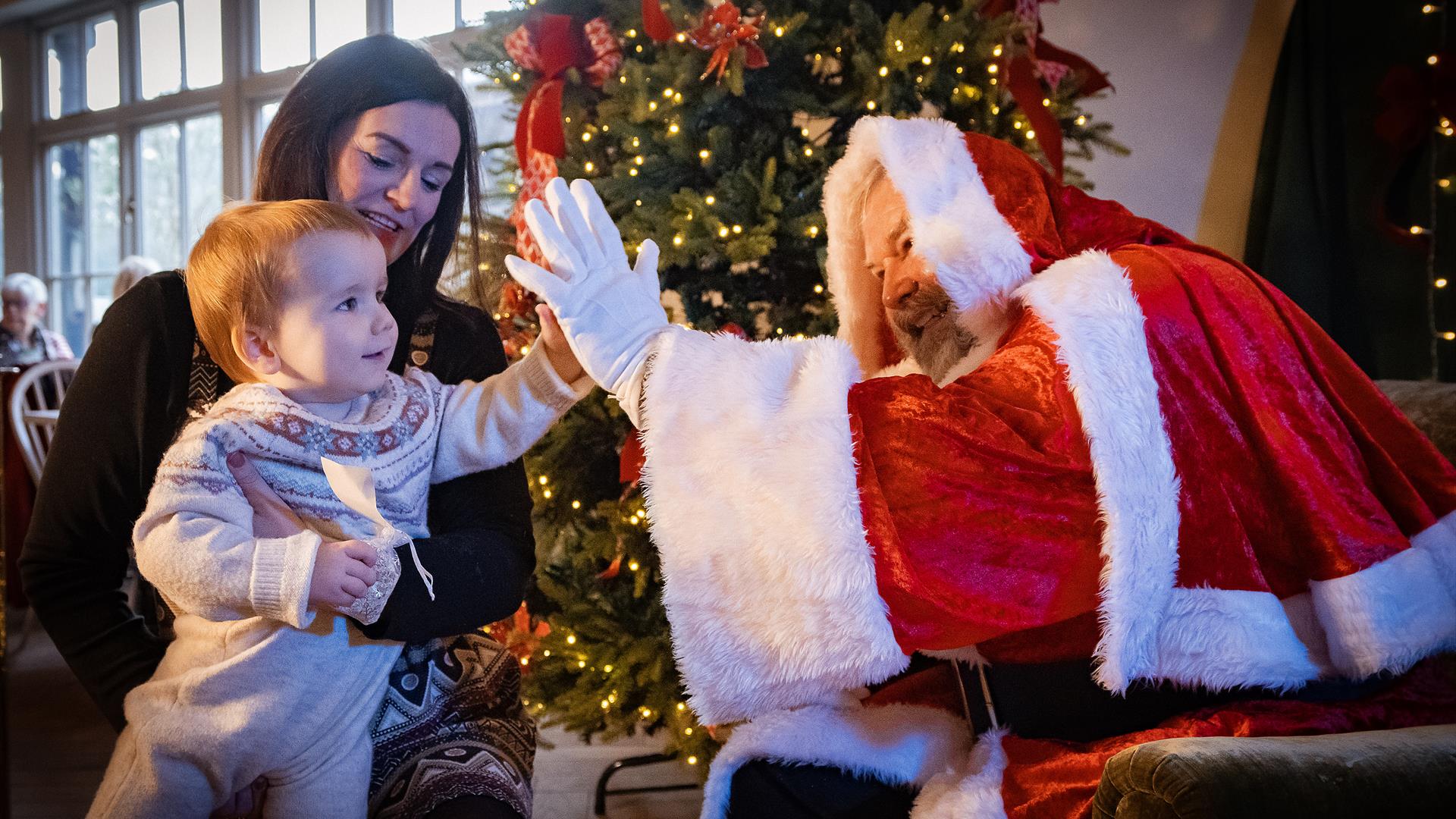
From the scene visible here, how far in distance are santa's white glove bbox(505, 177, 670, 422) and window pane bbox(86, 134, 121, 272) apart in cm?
65

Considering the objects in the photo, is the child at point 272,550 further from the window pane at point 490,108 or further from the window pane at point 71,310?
the window pane at point 490,108

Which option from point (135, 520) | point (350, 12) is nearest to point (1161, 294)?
point (350, 12)

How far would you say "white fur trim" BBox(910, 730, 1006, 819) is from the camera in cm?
132

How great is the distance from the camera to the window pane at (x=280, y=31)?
4.49 feet

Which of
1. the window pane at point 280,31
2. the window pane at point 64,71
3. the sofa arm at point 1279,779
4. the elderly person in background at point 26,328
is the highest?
the window pane at point 280,31

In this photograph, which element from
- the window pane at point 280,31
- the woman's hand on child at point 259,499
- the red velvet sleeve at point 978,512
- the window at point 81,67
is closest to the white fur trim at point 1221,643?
the red velvet sleeve at point 978,512

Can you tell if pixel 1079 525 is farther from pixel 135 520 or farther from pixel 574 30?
pixel 574 30

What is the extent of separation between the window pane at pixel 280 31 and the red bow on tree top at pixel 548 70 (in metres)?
0.87

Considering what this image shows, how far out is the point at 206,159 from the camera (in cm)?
139

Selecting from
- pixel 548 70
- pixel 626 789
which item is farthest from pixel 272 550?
pixel 626 789

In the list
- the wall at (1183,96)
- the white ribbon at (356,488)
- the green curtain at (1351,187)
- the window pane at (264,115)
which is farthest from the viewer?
the wall at (1183,96)

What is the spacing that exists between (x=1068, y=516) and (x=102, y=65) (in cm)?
145

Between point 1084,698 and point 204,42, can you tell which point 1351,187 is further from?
point 204,42

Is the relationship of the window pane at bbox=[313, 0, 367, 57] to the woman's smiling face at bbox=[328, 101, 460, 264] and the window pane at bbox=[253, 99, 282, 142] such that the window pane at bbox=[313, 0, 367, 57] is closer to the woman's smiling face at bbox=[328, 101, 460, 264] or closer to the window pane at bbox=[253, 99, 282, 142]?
the window pane at bbox=[253, 99, 282, 142]
